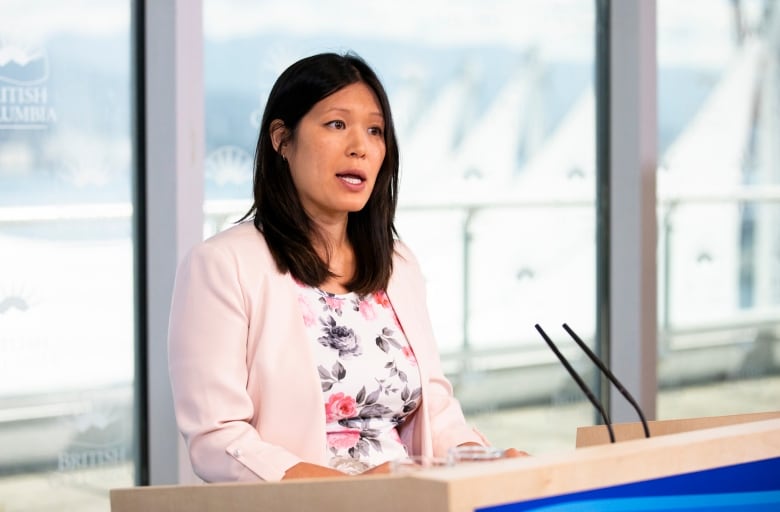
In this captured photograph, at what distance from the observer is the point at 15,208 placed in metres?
3.32

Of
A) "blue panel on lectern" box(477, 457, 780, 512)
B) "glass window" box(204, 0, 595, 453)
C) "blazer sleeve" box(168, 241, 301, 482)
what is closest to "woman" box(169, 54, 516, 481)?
"blazer sleeve" box(168, 241, 301, 482)

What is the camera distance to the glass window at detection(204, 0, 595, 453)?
4.23m

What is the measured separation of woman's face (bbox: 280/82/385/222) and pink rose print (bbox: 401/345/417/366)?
0.97 ft

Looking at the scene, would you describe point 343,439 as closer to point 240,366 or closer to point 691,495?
point 240,366

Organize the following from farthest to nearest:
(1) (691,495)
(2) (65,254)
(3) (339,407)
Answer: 1. (2) (65,254)
2. (3) (339,407)
3. (1) (691,495)

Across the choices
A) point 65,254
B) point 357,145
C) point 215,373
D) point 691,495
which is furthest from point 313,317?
point 65,254

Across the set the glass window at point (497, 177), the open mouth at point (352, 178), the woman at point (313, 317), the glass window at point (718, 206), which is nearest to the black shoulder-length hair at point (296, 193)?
the woman at point (313, 317)

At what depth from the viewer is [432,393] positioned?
2.44 meters

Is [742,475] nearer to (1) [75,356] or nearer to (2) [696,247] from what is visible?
(1) [75,356]

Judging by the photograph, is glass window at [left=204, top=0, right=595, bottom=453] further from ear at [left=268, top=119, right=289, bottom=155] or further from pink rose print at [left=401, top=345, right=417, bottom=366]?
pink rose print at [left=401, top=345, right=417, bottom=366]

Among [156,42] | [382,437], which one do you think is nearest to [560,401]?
[156,42]

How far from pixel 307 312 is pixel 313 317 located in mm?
15

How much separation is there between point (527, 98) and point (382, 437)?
2.51m

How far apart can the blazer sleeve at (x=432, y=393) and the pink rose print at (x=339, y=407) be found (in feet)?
0.59
